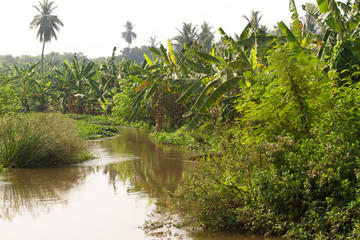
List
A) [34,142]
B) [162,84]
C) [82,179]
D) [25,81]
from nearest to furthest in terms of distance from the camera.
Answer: [82,179], [34,142], [162,84], [25,81]

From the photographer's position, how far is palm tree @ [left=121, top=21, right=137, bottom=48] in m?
103

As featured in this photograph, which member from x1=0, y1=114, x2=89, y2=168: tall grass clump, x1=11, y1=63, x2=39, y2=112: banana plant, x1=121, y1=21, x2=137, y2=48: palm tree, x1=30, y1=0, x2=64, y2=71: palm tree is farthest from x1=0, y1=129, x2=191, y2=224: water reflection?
x1=121, y1=21, x2=137, y2=48: palm tree

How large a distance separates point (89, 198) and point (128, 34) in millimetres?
97939

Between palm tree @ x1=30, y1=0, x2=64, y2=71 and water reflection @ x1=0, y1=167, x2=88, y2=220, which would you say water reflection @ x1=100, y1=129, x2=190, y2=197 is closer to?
water reflection @ x1=0, y1=167, x2=88, y2=220

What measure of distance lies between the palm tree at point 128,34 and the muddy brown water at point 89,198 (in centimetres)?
9134

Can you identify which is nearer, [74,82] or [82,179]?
[82,179]

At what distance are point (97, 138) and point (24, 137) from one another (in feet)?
37.4

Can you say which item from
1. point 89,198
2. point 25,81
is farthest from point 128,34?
point 89,198

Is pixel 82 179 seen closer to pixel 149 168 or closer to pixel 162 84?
pixel 149 168

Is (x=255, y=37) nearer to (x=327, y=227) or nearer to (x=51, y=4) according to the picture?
(x=327, y=227)

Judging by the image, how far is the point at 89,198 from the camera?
930cm

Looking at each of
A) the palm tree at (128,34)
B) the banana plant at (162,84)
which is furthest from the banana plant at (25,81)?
the palm tree at (128,34)

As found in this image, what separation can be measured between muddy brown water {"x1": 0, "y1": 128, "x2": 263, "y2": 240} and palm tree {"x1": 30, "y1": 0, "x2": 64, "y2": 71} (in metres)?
52.4

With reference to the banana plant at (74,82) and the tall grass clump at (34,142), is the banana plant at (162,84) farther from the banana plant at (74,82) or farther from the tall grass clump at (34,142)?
the banana plant at (74,82)
